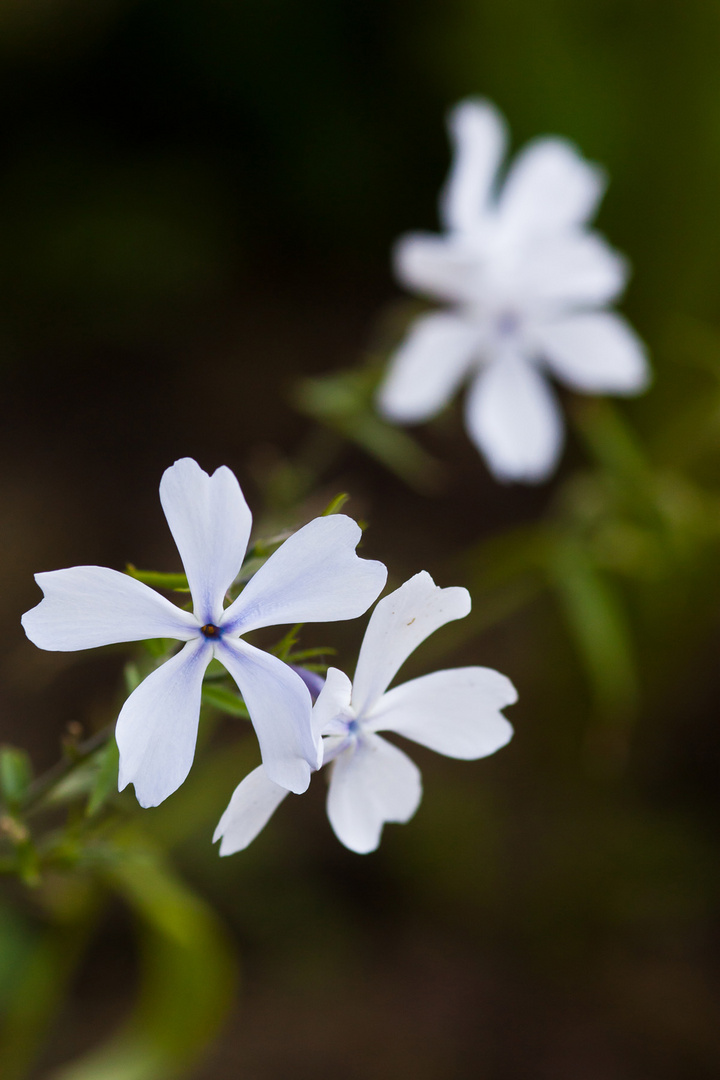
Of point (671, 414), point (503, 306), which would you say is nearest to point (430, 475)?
point (671, 414)

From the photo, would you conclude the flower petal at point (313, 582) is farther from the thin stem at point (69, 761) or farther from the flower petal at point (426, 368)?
the flower petal at point (426, 368)

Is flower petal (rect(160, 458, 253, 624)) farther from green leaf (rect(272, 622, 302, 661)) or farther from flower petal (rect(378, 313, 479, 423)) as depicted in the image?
flower petal (rect(378, 313, 479, 423))

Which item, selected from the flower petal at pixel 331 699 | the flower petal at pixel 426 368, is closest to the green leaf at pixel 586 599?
the flower petal at pixel 426 368

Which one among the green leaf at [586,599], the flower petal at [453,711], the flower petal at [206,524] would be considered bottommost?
the flower petal at [206,524]

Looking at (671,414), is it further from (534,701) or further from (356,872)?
(356,872)

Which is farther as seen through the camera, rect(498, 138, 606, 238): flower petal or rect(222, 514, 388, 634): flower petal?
rect(498, 138, 606, 238): flower petal

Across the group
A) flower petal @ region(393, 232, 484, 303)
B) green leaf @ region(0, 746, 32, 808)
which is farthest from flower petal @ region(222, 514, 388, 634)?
flower petal @ region(393, 232, 484, 303)

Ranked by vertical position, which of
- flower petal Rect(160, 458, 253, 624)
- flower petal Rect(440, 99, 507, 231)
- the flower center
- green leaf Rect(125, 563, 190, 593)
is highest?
flower petal Rect(440, 99, 507, 231)
